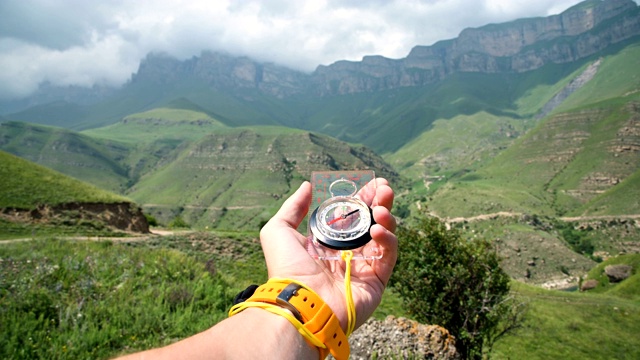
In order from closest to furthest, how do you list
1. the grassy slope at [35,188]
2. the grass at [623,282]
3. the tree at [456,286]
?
the tree at [456,286] < the grassy slope at [35,188] < the grass at [623,282]

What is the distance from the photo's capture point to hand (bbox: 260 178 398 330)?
109 inches

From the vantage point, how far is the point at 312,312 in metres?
2.25

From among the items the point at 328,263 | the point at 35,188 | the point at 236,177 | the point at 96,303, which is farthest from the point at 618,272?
the point at 236,177

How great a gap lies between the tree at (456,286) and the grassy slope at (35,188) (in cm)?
2695

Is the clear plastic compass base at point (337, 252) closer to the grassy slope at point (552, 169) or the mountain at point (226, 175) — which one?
the mountain at point (226, 175)

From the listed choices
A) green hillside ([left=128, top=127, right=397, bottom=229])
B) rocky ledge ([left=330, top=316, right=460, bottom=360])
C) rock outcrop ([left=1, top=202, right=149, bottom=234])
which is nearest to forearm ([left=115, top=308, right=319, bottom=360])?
rocky ledge ([left=330, top=316, right=460, bottom=360])

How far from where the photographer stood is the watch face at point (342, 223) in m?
3.04

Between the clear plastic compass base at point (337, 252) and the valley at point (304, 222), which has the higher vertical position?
the clear plastic compass base at point (337, 252)

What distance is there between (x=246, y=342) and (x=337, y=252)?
4.14 ft

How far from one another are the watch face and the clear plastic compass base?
0.09 meters

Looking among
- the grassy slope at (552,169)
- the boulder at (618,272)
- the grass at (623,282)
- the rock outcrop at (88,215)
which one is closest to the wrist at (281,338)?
the rock outcrop at (88,215)

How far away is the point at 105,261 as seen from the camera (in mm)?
9609

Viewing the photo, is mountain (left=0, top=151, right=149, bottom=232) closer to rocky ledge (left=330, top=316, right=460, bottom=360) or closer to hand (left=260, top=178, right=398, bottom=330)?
rocky ledge (left=330, top=316, right=460, bottom=360)

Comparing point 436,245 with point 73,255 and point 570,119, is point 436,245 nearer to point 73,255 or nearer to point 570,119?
point 73,255
